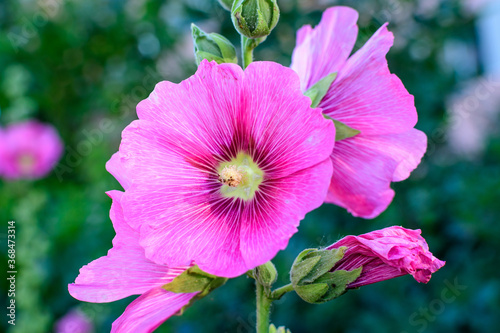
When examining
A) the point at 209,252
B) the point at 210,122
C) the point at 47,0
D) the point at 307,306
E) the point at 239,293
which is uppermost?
the point at 47,0

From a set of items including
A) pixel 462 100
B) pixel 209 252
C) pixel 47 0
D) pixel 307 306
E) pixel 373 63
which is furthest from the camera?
pixel 47 0

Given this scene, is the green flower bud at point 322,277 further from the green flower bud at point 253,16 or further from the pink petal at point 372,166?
the green flower bud at point 253,16

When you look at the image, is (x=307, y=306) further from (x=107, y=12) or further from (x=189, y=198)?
(x=107, y=12)

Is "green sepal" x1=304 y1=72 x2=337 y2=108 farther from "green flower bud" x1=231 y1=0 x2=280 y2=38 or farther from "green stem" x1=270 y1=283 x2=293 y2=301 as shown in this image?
"green stem" x1=270 y1=283 x2=293 y2=301

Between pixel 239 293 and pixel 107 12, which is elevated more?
pixel 107 12

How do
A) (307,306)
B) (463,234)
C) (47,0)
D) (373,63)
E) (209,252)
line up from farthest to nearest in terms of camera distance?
(47,0) → (463,234) → (307,306) → (373,63) → (209,252)

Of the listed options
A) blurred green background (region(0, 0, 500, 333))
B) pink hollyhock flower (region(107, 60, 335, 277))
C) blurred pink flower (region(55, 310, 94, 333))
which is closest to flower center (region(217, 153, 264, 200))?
pink hollyhock flower (region(107, 60, 335, 277))

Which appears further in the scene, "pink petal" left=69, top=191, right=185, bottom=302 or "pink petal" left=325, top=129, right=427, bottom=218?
"pink petal" left=325, top=129, right=427, bottom=218

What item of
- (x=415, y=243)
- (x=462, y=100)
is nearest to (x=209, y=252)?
(x=415, y=243)
